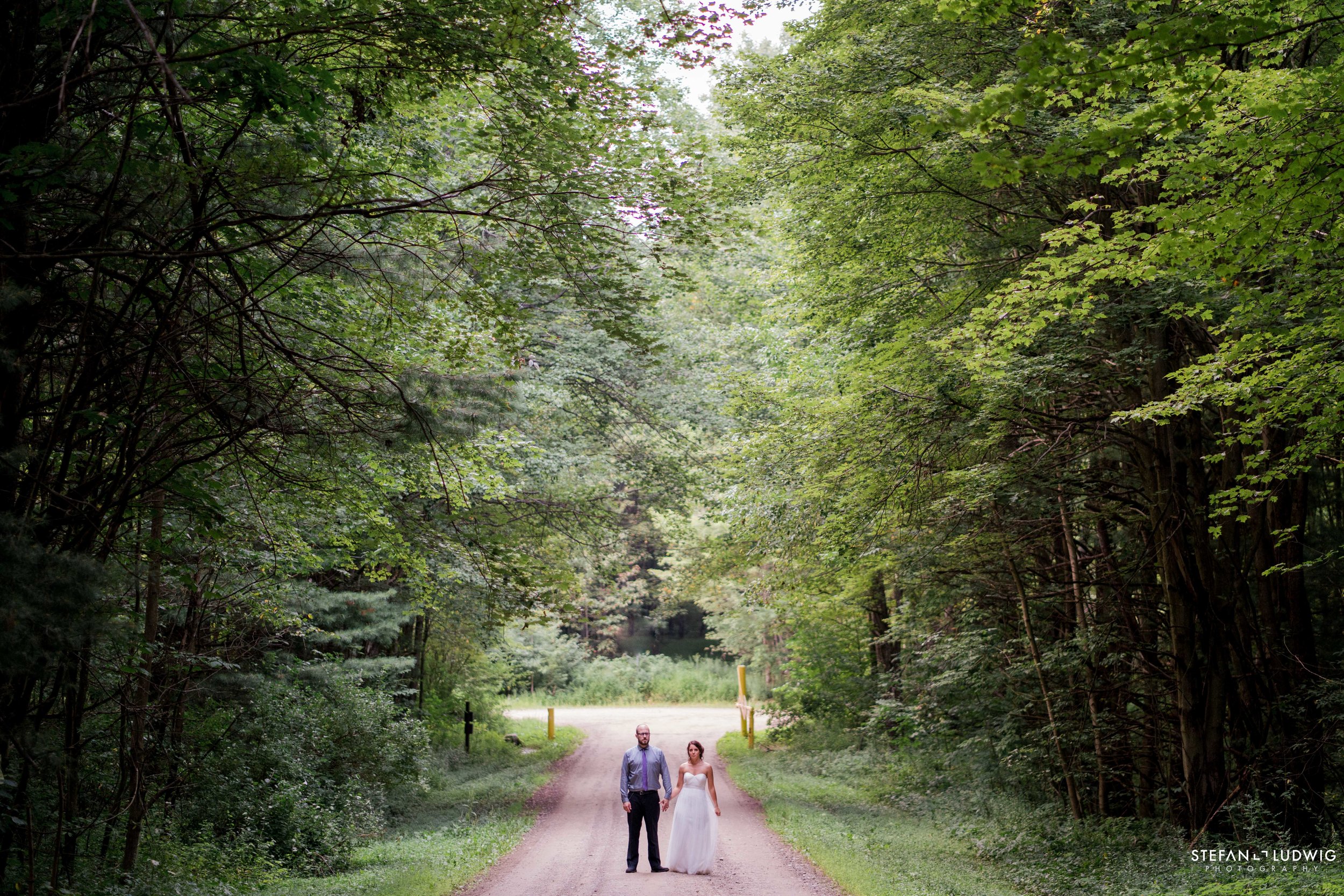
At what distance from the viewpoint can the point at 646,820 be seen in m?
10.0

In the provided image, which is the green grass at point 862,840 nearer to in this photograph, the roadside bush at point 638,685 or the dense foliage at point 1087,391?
the dense foliage at point 1087,391

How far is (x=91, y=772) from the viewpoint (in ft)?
27.4

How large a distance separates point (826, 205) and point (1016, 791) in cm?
960

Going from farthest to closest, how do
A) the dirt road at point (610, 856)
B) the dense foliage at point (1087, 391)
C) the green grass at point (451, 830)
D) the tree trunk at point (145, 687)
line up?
1. the green grass at point (451, 830)
2. the dirt road at point (610, 856)
3. the tree trunk at point (145, 687)
4. the dense foliage at point (1087, 391)

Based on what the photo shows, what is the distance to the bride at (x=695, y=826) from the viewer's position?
392 inches

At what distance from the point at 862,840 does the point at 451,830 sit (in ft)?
19.7

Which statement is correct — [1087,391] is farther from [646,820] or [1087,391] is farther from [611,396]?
[611,396]

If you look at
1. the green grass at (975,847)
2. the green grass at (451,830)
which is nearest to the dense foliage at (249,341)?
the green grass at (451,830)

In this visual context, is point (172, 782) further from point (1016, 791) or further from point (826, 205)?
point (1016, 791)

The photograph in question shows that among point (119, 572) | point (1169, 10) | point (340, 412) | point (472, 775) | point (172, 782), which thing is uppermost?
point (1169, 10)

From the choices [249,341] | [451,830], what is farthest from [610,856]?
[249,341]

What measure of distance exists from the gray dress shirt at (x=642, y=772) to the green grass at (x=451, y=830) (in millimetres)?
2015

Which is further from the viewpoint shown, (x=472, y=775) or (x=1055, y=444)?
(x=472, y=775)

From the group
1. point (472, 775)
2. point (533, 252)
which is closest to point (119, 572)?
point (533, 252)
